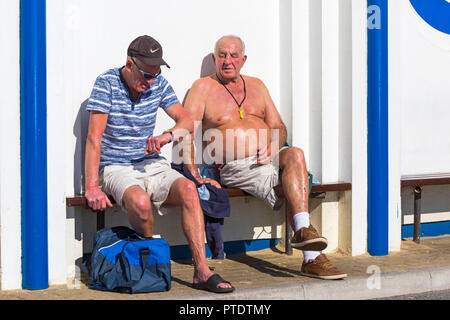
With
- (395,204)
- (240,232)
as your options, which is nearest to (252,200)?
(240,232)

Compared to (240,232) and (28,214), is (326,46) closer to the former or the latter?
(240,232)

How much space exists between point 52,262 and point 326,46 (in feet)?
9.19

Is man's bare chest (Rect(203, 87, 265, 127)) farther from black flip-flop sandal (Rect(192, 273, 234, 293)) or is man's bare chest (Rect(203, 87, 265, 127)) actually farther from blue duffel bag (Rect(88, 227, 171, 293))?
black flip-flop sandal (Rect(192, 273, 234, 293))

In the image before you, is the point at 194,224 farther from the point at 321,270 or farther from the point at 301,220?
the point at 321,270

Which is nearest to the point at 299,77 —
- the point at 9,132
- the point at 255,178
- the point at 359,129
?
the point at 359,129

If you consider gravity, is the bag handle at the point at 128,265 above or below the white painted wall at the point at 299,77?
below

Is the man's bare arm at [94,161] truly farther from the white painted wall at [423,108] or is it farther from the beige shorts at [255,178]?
the white painted wall at [423,108]

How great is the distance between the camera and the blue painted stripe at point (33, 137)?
198 inches

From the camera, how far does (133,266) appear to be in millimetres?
4949

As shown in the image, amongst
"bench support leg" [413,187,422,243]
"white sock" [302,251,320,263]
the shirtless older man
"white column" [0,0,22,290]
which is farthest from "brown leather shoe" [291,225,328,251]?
"white column" [0,0,22,290]

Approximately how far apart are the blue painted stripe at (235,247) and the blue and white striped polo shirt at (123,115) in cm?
88

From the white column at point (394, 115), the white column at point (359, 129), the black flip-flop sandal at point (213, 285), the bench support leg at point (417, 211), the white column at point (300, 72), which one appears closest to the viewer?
the black flip-flop sandal at point (213, 285)

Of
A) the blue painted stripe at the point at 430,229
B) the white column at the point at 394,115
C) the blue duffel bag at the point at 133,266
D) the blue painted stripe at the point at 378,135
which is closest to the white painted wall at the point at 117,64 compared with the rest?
the blue duffel bag at the point at 133,266
